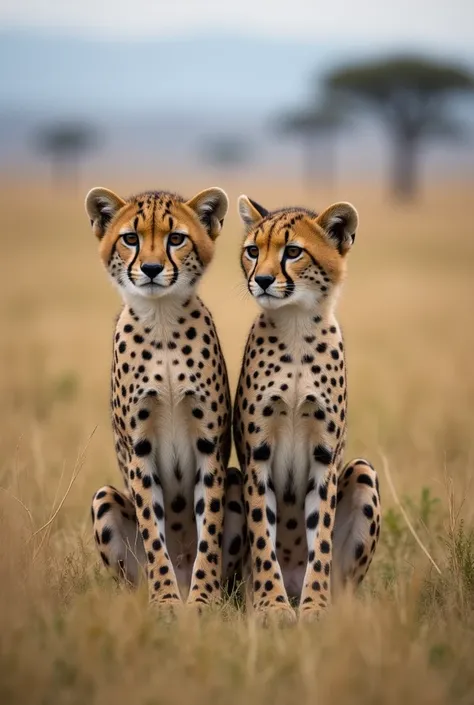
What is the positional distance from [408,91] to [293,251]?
3404 cm

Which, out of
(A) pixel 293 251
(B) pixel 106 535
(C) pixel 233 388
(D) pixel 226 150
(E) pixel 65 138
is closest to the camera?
(A) pixel 293 251

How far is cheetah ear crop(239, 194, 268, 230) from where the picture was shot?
13.8ft

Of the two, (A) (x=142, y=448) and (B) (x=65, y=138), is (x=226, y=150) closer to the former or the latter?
(B) (x=65, y=138)

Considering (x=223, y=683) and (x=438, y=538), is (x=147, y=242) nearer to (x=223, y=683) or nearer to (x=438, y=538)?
(x=223, y=683)

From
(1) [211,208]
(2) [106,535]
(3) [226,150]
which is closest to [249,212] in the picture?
(1) [211,208]

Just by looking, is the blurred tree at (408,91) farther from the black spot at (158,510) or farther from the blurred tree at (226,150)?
the black spot at (158,510)

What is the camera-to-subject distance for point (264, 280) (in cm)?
389

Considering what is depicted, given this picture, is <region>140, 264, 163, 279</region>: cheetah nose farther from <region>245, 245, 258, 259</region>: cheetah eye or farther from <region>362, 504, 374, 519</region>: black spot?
<region>362, 504, 374, 519</region>: black spot

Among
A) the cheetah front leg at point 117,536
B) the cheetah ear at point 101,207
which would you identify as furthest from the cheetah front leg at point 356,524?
the cheetah ear at point 101,207

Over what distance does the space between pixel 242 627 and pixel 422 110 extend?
36079mm

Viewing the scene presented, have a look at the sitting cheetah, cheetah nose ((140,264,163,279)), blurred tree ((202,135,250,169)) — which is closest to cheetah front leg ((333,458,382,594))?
the sitting cheetah

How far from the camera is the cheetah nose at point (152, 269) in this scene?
3.90 meters

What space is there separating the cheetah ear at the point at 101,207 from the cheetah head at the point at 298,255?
0.48 meters

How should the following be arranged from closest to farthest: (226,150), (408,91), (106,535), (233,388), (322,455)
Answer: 1. (322,455)
2. (106,535)
3. (233,388)
4. (408,91)
5. (226,150)
